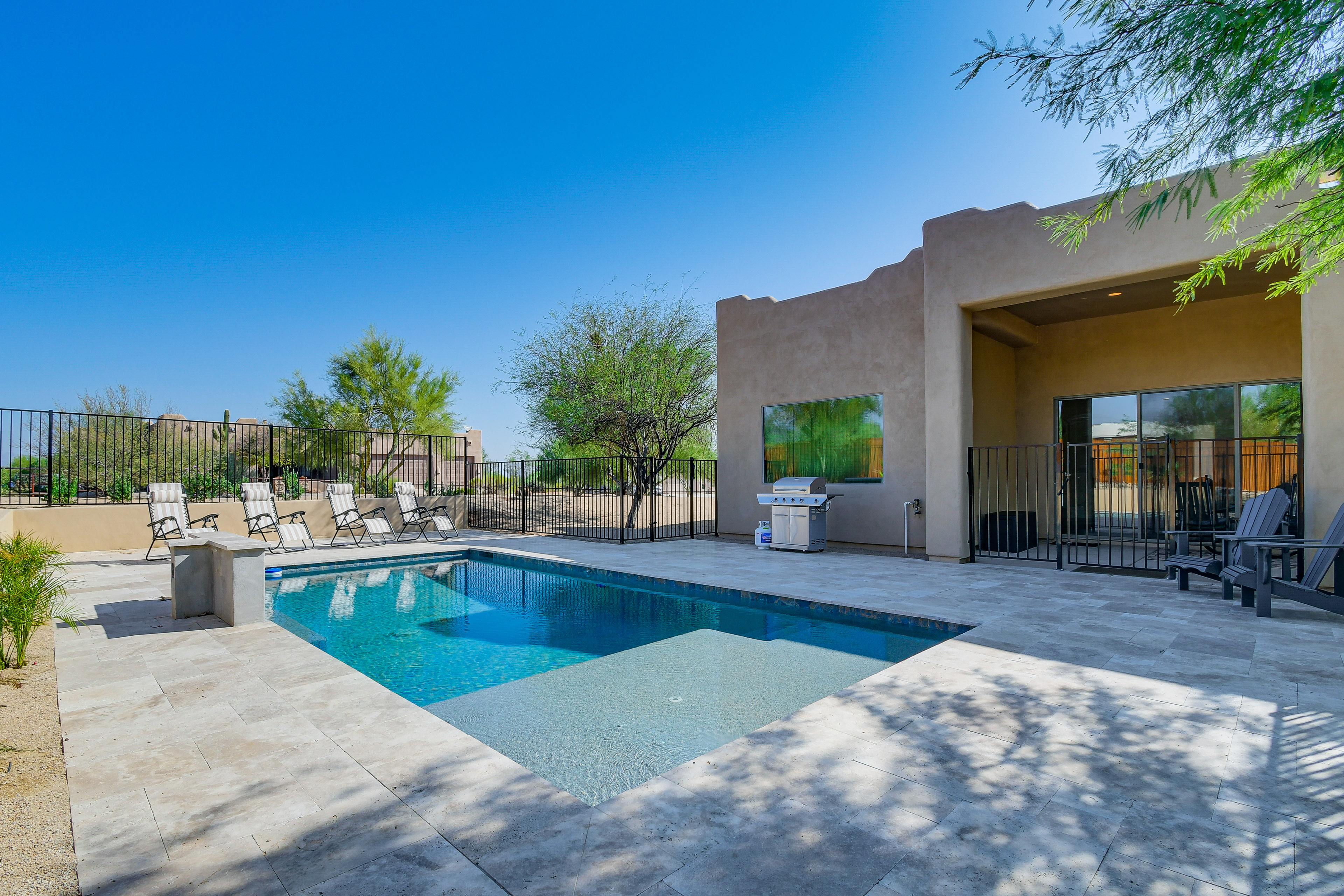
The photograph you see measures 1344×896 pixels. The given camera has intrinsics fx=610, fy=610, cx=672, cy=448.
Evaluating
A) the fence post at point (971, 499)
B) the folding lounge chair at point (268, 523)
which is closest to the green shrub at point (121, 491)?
the folding lounge chair at point (268, 523)

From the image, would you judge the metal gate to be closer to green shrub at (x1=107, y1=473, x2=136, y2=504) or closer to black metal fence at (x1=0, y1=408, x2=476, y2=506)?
black metal fence at (x1=0, y1=408, x2=476, y2=506)

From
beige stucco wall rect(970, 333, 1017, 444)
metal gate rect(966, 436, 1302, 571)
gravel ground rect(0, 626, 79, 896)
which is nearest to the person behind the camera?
gravel ground rect(0, 626, 79, 896)

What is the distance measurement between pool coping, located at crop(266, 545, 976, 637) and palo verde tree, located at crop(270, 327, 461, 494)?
47.2 ft

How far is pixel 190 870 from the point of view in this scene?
5.59ft

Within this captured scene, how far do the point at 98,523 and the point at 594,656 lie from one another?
9.87m

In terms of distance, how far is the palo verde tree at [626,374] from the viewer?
12703mm

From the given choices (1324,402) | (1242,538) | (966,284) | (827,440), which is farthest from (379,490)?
(1324,402)

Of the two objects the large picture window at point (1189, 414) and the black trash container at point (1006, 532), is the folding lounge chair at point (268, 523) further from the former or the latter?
the large picture window at point (1189, 414)

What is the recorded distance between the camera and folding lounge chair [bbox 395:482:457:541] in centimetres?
1174

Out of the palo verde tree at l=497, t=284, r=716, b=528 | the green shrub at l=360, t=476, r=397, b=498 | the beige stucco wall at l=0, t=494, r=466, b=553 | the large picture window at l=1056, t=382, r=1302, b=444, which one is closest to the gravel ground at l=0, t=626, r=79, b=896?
the beige stucco wall at l=0, t=494, r=466, b=553

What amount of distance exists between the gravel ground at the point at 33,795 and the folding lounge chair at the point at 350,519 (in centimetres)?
771

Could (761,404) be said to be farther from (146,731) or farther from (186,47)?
(186,47)

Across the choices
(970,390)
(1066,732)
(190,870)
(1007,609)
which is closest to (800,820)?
(1066,732)

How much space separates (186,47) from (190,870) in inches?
500
